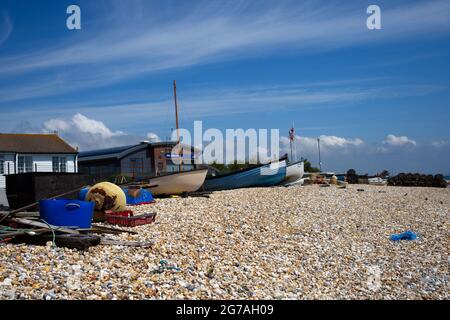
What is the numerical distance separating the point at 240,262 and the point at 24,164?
3107 centimetres

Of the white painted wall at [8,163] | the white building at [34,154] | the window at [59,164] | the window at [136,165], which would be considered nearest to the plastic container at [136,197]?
the white building at [34,154]

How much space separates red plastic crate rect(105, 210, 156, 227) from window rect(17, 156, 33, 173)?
26005 millimetres

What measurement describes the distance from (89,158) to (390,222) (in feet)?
115

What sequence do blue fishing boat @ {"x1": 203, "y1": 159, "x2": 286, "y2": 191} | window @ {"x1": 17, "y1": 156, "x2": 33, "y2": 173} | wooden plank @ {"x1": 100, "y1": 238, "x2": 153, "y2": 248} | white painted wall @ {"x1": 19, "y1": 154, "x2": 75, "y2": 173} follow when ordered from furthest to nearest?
white painted wall @ {"x1": 19, "y1": 154, "x2": 75, "y2": 173}, window @ {"x1": 17, "y1": 156, "x2": 33, "y2": 173}, blue fishing boat @ {"x1": 203, "y1": 159, "x2": 286, "y2": 191}, wooden plank @ {"x1": 100, "y1": 238, "x2": 153, "y2": 248}

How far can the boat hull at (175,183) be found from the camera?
22.4 meters

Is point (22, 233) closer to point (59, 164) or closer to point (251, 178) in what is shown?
point (251, 178)

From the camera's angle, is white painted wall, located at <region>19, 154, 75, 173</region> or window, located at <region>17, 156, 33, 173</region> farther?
white painted wall, located at <region>19, 154, 75, 173</region>

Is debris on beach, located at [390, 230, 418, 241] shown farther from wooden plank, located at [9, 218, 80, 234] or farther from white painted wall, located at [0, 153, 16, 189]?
white painted wall, located at [0, 153, 16, 189]

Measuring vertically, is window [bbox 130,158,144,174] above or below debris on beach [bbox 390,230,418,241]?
above

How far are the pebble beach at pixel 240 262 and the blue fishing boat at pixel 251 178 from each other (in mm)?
13883

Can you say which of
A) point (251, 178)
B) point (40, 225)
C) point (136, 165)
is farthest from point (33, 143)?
point (40, 225)

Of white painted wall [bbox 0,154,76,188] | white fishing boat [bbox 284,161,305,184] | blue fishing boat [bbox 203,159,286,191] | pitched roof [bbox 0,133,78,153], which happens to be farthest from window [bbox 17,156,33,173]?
white fishing boat [bbox 284,161,305,184]

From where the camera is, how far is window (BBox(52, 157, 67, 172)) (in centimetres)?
3812

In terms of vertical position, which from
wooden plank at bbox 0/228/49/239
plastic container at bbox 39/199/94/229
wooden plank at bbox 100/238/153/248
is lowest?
wooden plank at bbox 100/238/153/248
